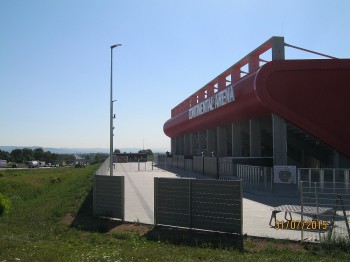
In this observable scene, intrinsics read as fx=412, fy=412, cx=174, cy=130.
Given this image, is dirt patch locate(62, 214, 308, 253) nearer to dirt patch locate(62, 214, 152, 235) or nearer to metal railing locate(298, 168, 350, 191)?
dirt patch locate(62, 214, 152, 235)

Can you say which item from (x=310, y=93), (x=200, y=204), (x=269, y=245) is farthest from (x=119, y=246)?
(x=310, y=93)

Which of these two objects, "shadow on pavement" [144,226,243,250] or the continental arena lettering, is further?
the continental arena lettering

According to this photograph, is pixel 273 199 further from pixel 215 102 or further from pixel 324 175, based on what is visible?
pixel 215 102

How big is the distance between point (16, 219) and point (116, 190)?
3.46 meters

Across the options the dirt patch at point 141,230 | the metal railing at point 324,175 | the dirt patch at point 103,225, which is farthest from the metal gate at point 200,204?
the metal railing at point 324,175

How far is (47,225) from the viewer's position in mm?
11906

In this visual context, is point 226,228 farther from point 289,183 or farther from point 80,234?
point 289,183

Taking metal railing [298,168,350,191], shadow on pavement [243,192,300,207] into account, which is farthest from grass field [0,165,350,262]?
metal railing [298,168,350,191]

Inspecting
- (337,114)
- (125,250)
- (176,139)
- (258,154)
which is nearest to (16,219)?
(125,250)
